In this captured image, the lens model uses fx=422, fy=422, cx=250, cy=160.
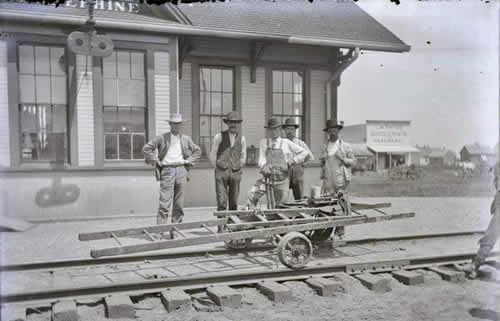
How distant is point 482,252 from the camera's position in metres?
5.09

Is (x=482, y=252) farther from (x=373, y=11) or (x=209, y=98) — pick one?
(x=209, y=98)

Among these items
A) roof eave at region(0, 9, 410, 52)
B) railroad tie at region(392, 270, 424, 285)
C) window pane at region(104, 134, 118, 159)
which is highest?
roof eave at region(0, 9, 410, 52)

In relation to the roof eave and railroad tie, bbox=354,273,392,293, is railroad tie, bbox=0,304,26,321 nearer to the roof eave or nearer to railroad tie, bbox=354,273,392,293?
railroad tie, bbox=354,273,392,293

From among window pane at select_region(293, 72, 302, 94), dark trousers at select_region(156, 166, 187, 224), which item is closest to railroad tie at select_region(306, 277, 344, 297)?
dark trousers at select_region(156, 166, 187, 224)

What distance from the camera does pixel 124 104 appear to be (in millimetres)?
9695

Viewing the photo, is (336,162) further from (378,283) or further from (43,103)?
(43,103)

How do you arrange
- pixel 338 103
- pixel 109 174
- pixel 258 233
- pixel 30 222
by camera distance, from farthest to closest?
pixel 338 103 → pixel 109 174 → pixel 30 222 → pixel 258 233

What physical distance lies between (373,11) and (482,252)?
10.4ft

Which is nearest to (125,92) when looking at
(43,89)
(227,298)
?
(43,89)

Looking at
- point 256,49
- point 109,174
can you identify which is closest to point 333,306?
point 109,174

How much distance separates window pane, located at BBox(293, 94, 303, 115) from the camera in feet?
40.1

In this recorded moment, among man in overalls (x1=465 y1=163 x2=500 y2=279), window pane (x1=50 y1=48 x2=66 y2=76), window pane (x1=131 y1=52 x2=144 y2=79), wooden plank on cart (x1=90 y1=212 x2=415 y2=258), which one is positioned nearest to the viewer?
wooden plank on cart (x1=90 y1=212 x2=415 y2=258)

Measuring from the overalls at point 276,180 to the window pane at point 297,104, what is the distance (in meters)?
5.60

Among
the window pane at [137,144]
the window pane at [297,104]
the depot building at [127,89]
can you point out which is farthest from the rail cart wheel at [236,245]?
the window pane at [297,104]
